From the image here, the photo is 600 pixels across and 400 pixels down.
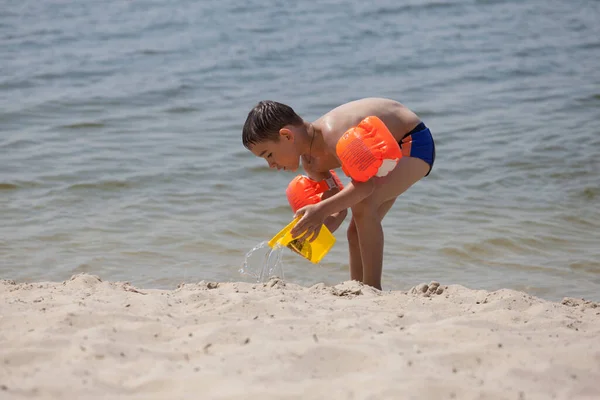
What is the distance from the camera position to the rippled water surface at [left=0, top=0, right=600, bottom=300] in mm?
5605

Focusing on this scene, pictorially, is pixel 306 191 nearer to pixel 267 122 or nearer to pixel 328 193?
pixel 328 193

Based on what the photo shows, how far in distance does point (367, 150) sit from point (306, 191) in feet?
2.24

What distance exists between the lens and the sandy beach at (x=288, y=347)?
2566mm

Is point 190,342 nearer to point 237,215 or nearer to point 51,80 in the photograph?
point 237,215

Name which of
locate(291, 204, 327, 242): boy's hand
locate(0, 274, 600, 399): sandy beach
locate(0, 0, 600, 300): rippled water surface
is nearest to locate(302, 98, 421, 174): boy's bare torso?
locate(291, 204, 327, 242): boy's hand

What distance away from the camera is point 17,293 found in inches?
157

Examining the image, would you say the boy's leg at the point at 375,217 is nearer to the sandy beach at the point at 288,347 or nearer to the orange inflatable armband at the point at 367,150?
the orange inflatable armband at the point at 367,150

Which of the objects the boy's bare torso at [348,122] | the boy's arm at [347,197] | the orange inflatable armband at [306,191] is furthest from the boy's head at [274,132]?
the boy's arm at [347,197]

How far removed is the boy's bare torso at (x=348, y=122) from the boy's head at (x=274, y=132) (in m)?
0.15

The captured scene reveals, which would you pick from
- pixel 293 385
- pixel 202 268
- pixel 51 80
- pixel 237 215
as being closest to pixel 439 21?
pixel 51 80

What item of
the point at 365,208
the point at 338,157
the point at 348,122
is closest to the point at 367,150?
the point at 338,157

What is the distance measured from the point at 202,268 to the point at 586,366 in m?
3.07

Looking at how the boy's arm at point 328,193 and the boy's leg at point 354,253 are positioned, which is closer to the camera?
the boy's arm at point 328,193

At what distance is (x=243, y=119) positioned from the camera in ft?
30.6
